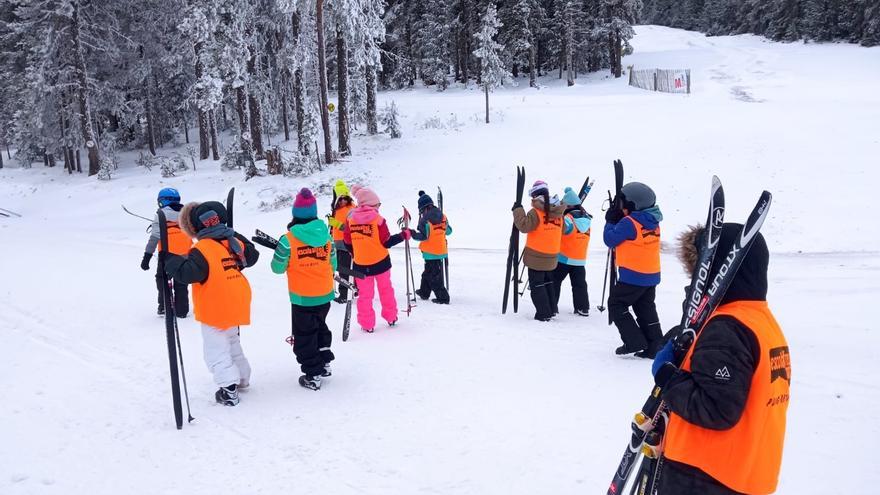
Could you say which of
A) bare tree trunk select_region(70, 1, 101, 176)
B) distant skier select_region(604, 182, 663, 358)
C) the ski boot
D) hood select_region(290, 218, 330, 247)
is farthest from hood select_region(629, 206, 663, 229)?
bare tree trunk select_region(70, 1, 101, 176)

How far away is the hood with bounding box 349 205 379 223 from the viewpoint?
783cm

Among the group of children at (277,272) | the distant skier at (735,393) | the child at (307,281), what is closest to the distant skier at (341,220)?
the group of children at (277,272)

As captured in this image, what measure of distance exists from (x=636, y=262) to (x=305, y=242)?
3.67 metres

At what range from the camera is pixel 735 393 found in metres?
2.41

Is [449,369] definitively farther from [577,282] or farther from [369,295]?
[577,282]

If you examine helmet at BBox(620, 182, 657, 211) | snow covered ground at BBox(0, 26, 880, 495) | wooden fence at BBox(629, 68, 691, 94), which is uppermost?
wooden fence at BBox(629, 68, 691, 94)

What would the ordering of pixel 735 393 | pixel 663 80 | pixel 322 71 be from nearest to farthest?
1. pixel 735 393
2. pixel 322 71
3. pixel 663 80

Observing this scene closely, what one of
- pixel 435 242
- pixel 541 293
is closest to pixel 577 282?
pixel 541 293

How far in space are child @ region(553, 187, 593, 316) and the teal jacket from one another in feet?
12.6

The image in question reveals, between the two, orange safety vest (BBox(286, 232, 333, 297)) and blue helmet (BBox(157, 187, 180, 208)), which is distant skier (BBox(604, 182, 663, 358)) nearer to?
orange safety vest (BBox(286, 232, 333, 297))

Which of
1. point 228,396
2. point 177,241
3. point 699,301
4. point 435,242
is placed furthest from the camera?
point 435,242

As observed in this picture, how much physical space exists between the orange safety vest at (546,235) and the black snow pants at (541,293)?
36cm

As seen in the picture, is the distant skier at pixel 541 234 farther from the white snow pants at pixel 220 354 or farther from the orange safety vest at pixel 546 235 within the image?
the white snow pants at pixel 220 354

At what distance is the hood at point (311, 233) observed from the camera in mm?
6078
